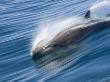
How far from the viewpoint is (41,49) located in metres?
17.7

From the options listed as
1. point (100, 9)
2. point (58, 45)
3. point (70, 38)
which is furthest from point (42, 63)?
point (100, 9)

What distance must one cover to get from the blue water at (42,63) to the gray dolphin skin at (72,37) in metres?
0.25

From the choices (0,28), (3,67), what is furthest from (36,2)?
(3,67)

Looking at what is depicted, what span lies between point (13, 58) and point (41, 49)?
126 cm

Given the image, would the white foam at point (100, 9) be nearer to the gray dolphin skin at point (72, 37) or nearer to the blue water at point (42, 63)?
the blue water at point (42, 63)

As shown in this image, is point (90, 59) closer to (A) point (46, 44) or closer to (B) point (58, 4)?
A: (A) point (46, 44)

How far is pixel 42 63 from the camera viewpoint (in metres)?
17.0

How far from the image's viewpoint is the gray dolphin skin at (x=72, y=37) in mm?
17719

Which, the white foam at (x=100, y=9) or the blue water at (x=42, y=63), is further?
the white foam at (x=100, y=9)

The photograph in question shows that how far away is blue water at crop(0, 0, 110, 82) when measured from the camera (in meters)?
15.8

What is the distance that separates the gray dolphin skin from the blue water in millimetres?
254

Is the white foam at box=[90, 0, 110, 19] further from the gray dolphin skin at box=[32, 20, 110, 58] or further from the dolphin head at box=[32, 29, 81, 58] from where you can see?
the dolphin head at box=[32, 29, 81, 58]

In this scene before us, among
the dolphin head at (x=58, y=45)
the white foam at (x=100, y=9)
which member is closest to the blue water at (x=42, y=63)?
the dolphin head at (x=58, y=45)

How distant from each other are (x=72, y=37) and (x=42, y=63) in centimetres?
196
